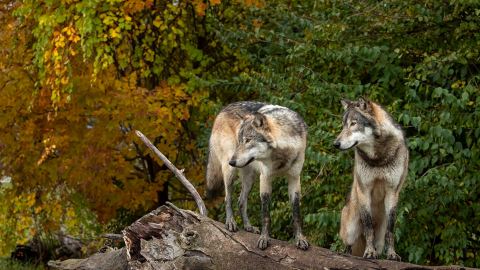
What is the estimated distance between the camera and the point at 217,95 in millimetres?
13945

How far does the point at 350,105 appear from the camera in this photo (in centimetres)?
714

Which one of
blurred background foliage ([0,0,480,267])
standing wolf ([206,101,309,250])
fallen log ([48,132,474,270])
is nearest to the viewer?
fallen log ([48,132,474,270])

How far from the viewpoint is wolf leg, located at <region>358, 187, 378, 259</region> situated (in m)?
7.19

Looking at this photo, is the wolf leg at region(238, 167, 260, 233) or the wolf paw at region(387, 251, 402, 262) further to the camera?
the wolf leg at region(238, 167, 260, 233)

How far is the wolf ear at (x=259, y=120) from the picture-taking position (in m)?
7.18

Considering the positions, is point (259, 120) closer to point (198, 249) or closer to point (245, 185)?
point (245, 185)

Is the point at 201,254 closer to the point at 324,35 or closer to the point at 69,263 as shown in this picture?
the point at 69,263

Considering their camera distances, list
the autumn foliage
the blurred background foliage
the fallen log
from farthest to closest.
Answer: the autumn foliage → the blurred background foliage → the fallen log

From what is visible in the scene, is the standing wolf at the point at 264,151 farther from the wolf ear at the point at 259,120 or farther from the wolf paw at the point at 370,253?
the wolf paw at the point at 370,253

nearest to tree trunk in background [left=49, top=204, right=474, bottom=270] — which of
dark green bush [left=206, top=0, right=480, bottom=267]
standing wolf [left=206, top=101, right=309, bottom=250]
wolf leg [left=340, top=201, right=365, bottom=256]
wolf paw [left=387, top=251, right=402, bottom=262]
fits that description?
standing wolf [left=206, top=101, right=309, bottom=250]

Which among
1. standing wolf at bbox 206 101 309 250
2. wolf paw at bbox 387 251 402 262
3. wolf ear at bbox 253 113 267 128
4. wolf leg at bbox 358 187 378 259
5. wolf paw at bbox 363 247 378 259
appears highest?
wolf ear at bbox 253 113 267 128

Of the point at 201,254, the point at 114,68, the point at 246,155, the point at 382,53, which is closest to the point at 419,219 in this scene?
the point at 382,53

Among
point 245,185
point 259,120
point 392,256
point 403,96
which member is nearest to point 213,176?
point 245,185

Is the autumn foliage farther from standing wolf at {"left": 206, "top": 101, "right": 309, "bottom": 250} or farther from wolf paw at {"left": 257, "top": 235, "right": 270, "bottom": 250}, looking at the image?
wolf paw at {"left": 257, "top": 235, "right": 270, "bottom": 250}
